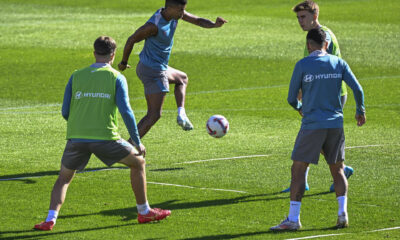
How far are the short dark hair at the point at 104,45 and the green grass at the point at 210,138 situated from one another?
6.26 feet

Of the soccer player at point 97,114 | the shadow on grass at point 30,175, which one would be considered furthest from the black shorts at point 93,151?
the shadow on grass at point 30,175

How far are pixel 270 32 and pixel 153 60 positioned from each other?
2334 cm

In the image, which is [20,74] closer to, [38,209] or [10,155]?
[10,155]

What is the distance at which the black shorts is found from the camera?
31.4 feet

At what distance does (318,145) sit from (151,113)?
15.2 ft

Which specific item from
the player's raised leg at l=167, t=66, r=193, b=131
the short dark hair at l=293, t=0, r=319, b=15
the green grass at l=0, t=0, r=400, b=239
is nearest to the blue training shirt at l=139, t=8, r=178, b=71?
the player's raised leg at l=167, t=66, r=193, b=131

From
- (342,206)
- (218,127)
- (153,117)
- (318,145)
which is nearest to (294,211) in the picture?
(342,206)

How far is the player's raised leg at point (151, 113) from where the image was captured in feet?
45.5

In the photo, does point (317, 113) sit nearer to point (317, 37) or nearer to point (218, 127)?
point (317, 37)

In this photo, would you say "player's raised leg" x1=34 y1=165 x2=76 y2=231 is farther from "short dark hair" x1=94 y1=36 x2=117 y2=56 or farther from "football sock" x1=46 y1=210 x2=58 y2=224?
"short dark hair" x1=94 y1=36 x2=117 y2=56

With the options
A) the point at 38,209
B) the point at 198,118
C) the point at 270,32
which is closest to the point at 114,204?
the point at 38,209

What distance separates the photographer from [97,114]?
9523 millimetres

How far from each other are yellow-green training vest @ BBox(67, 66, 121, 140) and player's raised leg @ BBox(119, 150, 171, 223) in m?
0.38

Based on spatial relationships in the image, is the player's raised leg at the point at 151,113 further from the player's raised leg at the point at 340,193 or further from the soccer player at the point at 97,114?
the player's raised leg at the point at 340,193
